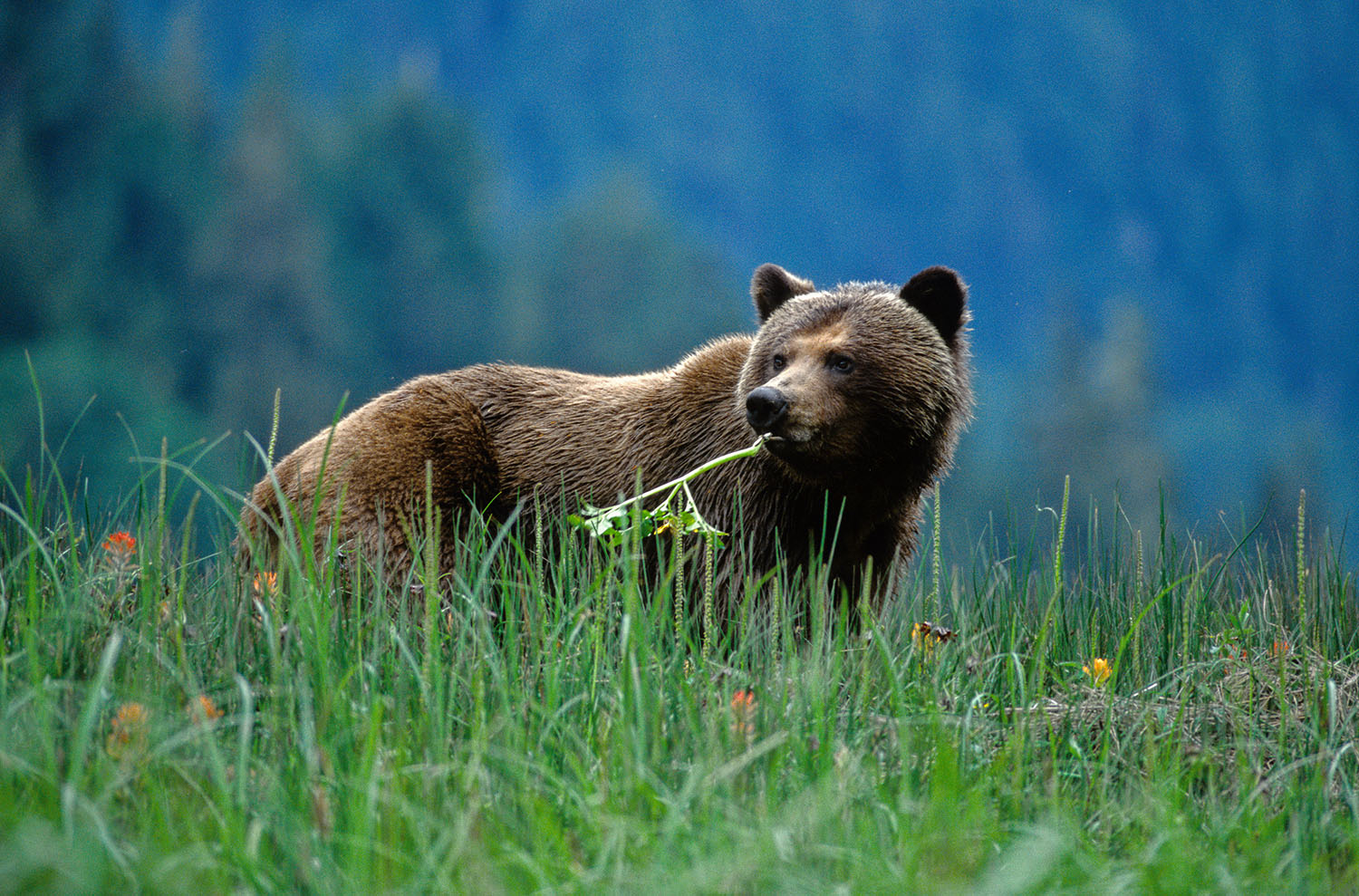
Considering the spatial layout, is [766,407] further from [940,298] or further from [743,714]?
[743,714]

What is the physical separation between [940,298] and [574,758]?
3459 mm

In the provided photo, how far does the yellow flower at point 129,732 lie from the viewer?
2.51m

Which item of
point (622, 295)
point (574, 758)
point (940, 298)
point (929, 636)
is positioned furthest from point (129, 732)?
point (622, 295)

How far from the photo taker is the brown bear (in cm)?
495

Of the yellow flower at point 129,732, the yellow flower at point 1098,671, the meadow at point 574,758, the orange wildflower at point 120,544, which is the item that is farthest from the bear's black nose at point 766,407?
the yellow flower at point 129,732

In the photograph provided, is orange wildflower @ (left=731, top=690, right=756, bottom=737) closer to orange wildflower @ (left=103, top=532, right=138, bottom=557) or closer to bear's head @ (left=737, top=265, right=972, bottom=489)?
bear's head @ (left=737, top=265, right=972, bottom=489)

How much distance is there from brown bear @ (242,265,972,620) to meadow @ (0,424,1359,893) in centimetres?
100

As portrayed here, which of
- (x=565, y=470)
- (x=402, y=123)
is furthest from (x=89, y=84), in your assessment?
(x=565, y=470)

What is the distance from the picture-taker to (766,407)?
4492 mm

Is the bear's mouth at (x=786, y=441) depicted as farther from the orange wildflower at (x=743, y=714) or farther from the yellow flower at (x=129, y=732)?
the yellow flower at (x=129, y=732)

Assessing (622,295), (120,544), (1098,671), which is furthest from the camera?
(622,295)

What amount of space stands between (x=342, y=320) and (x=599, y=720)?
3378cm

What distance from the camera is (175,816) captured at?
8.17ft

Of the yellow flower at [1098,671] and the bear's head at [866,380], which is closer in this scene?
the yellow flower at [1098,671]
